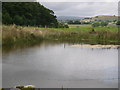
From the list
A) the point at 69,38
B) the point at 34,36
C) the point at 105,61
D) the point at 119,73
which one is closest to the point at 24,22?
the point at 69,38

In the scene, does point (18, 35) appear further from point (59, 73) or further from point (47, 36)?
point (59, 73)

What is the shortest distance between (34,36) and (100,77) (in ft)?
44.1

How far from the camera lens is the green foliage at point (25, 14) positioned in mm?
36094

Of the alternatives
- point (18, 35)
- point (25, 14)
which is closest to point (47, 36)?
point (18, 35)

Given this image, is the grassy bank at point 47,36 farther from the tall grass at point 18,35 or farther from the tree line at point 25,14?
the tree line at point 25,14

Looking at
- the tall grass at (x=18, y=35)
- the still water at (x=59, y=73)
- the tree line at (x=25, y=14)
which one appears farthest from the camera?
the tree line at (x=25, y=14)

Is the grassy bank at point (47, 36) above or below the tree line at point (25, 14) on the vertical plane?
below

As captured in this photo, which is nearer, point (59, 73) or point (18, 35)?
point (59, 73)

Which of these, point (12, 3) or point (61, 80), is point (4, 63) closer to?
point (61, 80)

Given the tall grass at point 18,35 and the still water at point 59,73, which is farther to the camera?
the tall grass at point 18,35

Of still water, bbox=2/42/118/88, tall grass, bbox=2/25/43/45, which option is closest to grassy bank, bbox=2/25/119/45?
tall grass, bbox=2/25/43/45

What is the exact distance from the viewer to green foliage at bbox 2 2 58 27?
3609 centimetres

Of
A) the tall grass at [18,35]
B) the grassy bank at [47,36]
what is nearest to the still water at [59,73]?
the tall grass at [18,35]

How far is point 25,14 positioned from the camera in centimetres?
4134
